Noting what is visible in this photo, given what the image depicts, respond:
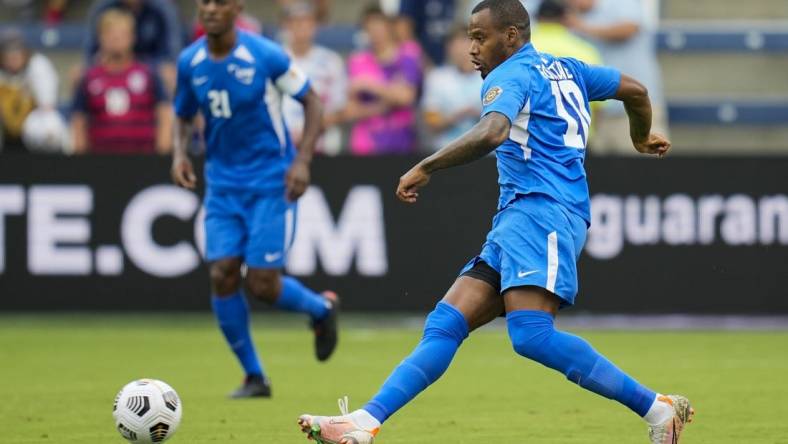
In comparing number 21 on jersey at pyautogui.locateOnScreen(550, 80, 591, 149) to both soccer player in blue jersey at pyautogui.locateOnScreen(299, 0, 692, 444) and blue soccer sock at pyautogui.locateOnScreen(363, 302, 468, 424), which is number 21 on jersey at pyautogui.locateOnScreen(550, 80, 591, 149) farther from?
blue soccer sock at pyautogui.locateOnScreen(363, 302, 468, 424)

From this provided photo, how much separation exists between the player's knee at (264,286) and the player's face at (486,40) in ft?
11.4

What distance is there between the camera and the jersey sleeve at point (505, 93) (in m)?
6.54

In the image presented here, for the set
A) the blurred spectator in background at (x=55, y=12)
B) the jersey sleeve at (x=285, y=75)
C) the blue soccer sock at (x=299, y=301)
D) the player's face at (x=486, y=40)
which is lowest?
the blue soccer sock at (x=299, y=301)

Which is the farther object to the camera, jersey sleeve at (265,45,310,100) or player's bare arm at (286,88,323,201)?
jersey sleeve at (265,45,310,100)

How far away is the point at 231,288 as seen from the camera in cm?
984

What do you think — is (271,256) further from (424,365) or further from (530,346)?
(530,346)

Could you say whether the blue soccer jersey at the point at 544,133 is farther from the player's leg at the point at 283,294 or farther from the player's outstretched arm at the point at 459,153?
the player's leg at the point at 283,294

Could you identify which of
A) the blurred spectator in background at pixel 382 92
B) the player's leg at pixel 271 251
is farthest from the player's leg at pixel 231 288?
the blurred spectator in background at pixel 382 92

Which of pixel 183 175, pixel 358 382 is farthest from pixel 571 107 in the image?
pixel 358 382

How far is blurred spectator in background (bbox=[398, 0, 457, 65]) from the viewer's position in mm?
17438

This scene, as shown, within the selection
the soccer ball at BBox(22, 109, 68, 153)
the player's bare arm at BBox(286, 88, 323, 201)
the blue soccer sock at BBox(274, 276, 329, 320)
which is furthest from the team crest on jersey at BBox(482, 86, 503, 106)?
the soccer ball at BBox(22, 109, 68, 153)

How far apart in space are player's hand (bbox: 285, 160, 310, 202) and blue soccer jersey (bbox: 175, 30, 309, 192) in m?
0.16

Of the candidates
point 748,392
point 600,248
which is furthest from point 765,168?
point 748,392

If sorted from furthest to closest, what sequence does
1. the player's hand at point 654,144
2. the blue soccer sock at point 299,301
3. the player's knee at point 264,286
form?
the blue soccer sock at point 299,301, the player's knee at point 264,286, the player's hand at point 654,144
